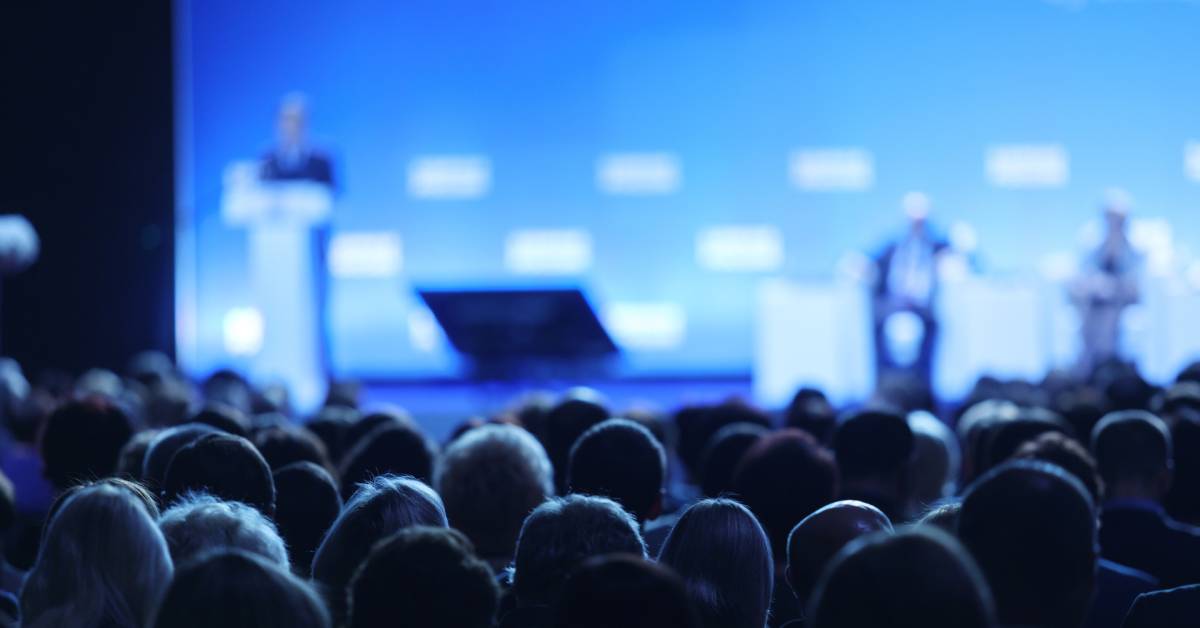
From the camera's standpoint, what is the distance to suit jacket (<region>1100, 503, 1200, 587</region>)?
11.4ft

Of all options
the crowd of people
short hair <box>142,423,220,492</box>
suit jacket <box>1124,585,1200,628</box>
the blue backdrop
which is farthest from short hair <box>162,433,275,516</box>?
the blue backdrop

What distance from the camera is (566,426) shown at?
4469mm

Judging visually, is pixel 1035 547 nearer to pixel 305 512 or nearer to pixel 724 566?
pixel 724 566

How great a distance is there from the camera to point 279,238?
33.3ft

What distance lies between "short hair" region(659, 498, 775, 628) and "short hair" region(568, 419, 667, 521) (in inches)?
39.0

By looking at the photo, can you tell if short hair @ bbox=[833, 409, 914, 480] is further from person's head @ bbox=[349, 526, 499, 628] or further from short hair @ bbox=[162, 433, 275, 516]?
person's head @ bbox=[349, 526, 499, 628]

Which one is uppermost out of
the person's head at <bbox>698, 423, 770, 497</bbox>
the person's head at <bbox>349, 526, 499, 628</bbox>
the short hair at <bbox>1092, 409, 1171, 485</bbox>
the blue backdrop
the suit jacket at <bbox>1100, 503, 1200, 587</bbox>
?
the blue backdrop

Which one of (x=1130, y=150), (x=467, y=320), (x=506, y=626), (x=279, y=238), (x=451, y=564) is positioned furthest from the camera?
(x=1130, y=150)

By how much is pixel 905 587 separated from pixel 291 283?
29.9 ft

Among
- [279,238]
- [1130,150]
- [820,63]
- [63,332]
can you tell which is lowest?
[63,332]

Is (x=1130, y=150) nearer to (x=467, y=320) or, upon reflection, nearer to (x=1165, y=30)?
(x=1165, y=30)

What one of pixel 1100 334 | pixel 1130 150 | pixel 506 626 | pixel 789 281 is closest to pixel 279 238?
pixel 789 281

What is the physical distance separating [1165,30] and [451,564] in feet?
37.5

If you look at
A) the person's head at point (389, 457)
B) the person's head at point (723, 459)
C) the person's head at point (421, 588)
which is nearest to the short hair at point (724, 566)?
the person's head at point (421, 588)
